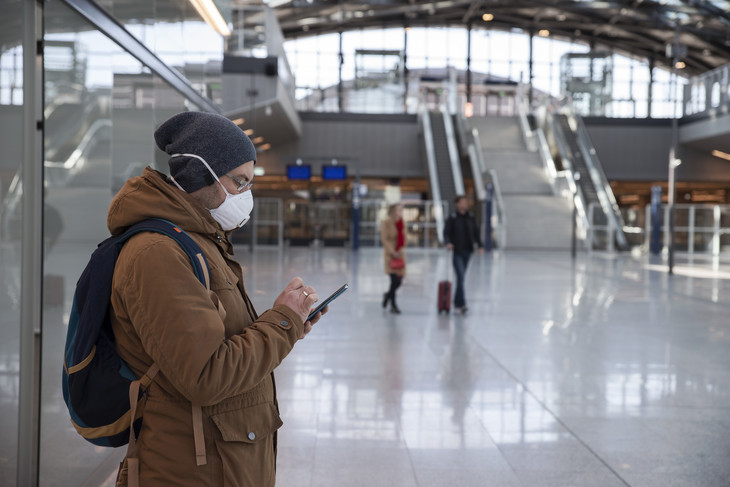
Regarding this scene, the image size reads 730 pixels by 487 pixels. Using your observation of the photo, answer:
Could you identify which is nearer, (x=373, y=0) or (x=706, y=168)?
(x=706, y=168)

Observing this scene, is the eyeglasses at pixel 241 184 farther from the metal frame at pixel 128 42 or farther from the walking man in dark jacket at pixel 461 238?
the walking man in dark jacket at pixel 461 238

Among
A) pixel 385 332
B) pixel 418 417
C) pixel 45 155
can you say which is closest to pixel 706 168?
pixel 385 332

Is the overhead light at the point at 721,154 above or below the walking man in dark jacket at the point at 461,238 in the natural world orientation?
above

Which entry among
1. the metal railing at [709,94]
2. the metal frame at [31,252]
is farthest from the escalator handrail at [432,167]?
the metal frame at [31,252]

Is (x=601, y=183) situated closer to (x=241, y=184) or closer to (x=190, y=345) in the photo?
(x=241, y=184)

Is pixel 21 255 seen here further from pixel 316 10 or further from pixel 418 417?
pixel 316 10

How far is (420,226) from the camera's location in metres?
30.5

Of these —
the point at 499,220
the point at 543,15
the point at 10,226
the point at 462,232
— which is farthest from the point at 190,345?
the point at 543,15

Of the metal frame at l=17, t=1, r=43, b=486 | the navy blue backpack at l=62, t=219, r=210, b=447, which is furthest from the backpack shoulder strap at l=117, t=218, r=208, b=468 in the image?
the metal frame at l=17, t=1, r=43, b=486

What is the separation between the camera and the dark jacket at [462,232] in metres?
10.2

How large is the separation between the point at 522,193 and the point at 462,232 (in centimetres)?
2272

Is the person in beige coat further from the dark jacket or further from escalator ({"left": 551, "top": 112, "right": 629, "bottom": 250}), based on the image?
escalator ({"left": 551, "top": 112, "right": 629, "bottom": 250})

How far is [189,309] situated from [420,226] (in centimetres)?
2905

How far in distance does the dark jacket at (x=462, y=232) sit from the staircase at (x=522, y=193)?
759 inches
